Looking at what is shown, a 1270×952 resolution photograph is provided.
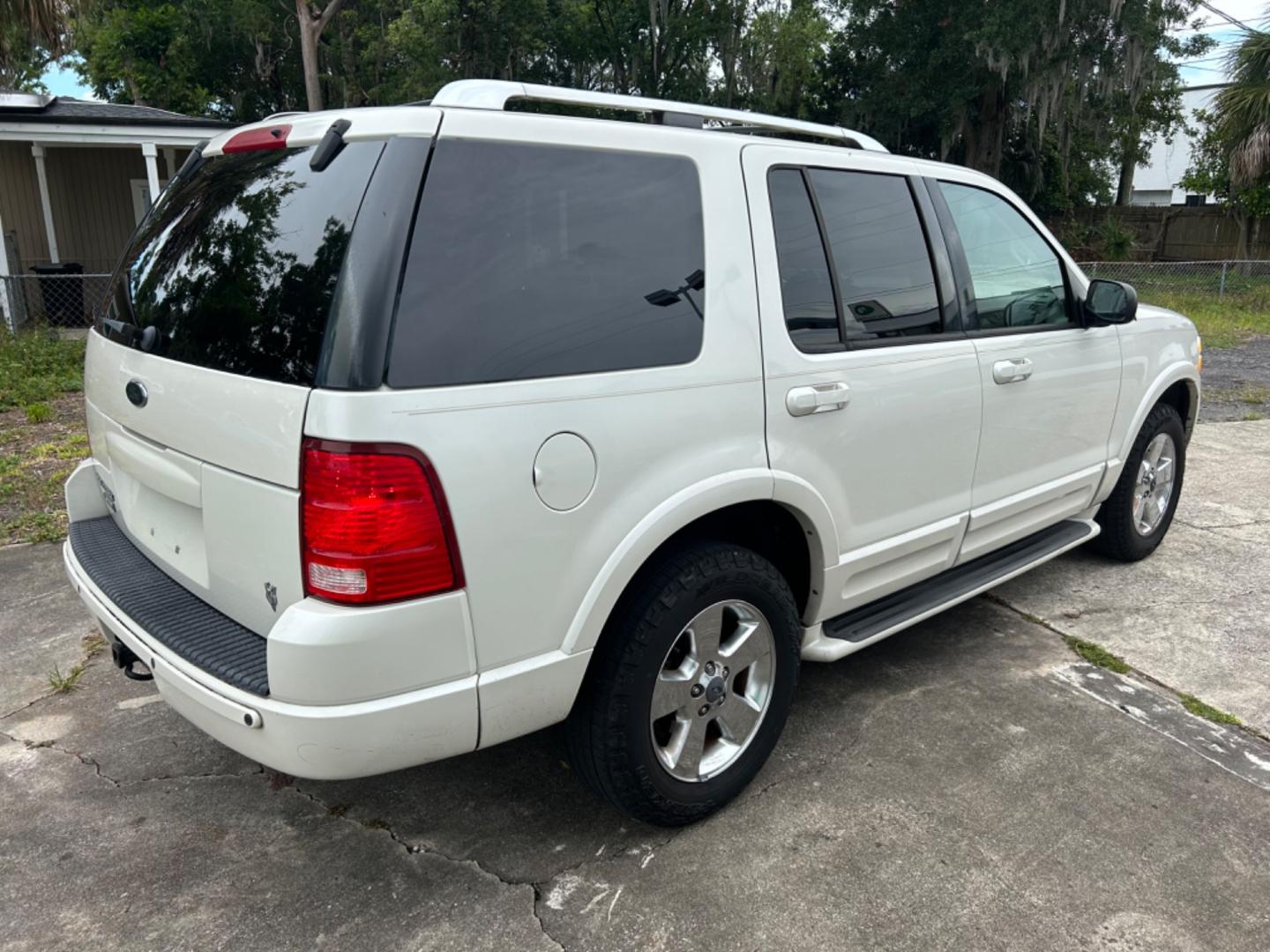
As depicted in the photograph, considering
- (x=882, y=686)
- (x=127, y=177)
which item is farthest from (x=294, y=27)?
(x=882, y=686)

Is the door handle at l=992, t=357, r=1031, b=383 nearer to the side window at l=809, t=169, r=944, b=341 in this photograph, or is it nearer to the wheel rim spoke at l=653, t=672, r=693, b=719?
the side window at l=809, t=169, r=944, b=341

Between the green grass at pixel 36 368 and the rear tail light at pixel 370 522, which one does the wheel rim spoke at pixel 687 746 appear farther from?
the green grass at pixel 36 368

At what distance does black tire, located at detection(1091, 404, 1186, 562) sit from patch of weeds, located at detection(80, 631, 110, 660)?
4.55 metres

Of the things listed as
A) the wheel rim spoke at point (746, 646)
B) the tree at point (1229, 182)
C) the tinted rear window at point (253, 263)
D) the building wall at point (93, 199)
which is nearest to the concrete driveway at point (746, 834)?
the wheel rim spoke at point (746, 646)

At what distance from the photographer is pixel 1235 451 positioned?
7242 mm

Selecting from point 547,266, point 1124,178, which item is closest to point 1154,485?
point 547,266

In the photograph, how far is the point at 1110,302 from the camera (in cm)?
391

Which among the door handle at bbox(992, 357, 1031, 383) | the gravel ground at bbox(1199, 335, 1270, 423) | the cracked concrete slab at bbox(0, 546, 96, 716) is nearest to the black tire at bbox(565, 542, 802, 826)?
the door handle at bbox(992, 357, 1031, 383)

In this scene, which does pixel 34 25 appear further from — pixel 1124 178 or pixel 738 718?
pixel 1124 178

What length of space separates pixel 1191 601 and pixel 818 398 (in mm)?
2702

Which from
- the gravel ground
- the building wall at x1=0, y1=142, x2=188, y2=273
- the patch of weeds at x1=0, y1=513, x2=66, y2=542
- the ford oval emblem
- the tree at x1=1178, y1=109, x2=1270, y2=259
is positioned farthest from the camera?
the tree at x1=1178, y1=109, x2=1270, y2=259

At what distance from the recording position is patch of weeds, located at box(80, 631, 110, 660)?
387 centimetres

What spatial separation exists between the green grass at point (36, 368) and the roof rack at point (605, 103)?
7448mm

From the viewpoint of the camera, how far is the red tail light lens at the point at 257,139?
2.43 metres
